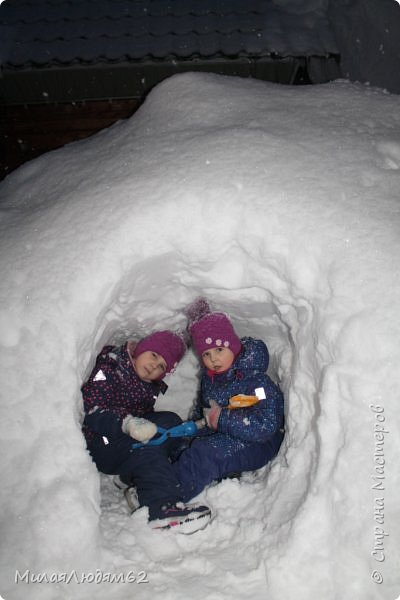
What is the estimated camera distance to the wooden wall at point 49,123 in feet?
16.7

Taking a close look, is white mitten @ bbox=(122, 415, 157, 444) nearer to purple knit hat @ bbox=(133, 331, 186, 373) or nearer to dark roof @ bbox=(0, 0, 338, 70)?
purple knit hat @ bbox=(133, 331, 186, 373)

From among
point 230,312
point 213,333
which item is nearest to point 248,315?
point 230,312

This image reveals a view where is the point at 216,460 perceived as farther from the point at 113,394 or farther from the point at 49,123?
the point at 49,123

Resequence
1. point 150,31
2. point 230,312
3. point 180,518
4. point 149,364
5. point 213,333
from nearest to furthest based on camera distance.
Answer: point 180,518 → point 213,333 → point 149,364 → point 230,312 → point 150,31

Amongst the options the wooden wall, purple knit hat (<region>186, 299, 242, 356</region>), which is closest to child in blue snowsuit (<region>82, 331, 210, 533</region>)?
purple knit hat (<region>186, 299, 242, 356</region>)

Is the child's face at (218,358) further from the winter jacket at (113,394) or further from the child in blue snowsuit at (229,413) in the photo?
the winter jacket at (113,394)

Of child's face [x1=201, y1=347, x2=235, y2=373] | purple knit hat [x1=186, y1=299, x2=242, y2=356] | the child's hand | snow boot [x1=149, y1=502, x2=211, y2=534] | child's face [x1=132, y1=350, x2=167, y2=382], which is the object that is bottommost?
snow boot [x1=149, y1=502, x2=211, y2=534]

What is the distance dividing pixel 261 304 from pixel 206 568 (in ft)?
4.90

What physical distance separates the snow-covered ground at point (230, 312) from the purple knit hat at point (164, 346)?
15 cm

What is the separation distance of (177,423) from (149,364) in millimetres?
525

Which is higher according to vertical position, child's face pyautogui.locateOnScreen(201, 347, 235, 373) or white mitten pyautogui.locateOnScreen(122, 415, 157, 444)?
child's face pyautogui.locateOnScreen(201, 347, 235, 373)

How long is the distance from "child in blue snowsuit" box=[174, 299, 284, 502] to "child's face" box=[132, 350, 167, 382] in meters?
0.30

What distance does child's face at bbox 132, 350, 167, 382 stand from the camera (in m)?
2.75

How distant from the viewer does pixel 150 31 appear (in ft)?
16.2
